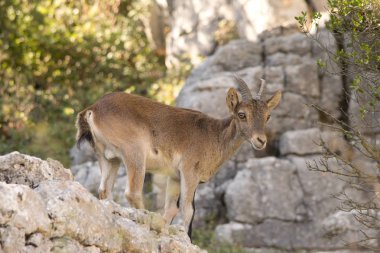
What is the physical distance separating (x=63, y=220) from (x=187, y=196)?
17.1 feet

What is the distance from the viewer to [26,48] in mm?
21344

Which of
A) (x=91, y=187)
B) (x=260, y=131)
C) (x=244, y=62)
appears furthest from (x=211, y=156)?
(x=244, y=62)

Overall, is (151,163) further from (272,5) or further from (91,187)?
(272,5)

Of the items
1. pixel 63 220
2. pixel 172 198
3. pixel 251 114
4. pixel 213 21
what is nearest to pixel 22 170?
pixel 63 220

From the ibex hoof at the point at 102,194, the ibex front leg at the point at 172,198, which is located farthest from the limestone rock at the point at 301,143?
the ibex hoof at the point at 102,194

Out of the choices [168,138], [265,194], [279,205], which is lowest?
[279,205]

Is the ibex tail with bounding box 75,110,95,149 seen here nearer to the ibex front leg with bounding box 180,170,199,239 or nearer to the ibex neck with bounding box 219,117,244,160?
the ibex front leg with bounding box 180,170,199,239

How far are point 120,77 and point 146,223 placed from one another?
15.2 m

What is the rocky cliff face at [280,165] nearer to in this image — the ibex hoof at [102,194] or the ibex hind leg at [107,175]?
the ibex hind leg at [107,175]

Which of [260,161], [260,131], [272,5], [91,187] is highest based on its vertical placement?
[272,5]

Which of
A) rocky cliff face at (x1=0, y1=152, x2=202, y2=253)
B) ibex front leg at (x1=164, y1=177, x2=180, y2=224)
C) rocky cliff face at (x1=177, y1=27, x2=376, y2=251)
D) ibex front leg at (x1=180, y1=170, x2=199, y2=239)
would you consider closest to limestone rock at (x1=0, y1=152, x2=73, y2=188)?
rocky cliff face at (x1=0, y1=152, x2=202, y2=253)

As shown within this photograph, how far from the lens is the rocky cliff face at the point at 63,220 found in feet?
18.2

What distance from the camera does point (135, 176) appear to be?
417 inches

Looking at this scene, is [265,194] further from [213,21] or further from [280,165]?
[213,21]
